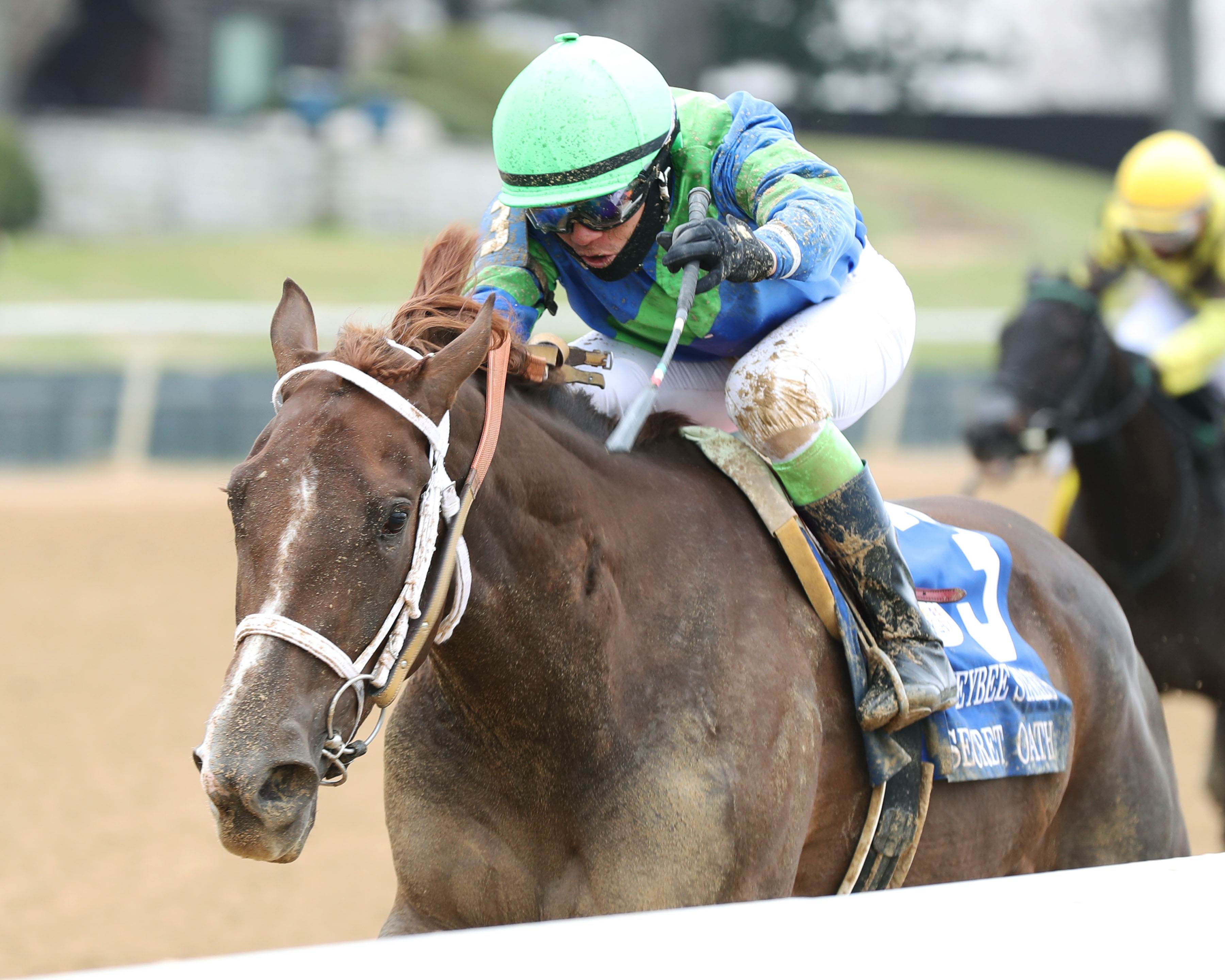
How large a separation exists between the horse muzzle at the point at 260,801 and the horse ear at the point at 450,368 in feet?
1.83

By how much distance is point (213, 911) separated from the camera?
464cm

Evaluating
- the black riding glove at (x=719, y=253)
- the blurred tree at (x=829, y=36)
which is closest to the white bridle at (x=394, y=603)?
the black riding glove at (x=719, y=253)

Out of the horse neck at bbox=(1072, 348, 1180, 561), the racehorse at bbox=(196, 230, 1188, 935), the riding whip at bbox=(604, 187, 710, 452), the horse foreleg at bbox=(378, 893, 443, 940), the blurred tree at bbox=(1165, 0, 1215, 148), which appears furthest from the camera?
the blurred tree at bbox=(1165, 0, 1215, 148)

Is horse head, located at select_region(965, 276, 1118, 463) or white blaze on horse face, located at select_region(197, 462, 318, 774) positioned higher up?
white blaze on horse face, located at select_region(197, 462, 318, 774)

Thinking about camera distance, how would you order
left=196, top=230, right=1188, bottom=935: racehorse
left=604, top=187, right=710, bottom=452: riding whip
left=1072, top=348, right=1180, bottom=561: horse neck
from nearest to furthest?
1. left=196, top=230, right=1188, bottom=935: racehorse
2. left=604, top=187, right=710, bottom=452: riding whip
3. left=1072, top=348, right=1180, bottom=561: horse neck

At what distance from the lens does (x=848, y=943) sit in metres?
1.54

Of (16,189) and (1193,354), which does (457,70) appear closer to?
(16,189)

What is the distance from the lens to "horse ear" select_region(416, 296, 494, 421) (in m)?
2.22

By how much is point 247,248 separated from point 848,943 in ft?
60.8

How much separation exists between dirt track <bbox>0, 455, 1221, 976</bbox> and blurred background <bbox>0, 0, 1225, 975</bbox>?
19 mm

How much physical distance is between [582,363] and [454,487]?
1.96 ft

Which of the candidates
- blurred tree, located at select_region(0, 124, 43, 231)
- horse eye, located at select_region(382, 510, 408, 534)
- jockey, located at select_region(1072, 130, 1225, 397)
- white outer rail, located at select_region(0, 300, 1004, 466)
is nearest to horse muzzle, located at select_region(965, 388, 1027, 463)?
jockey, located at select_region(1072, 130, 1225, 397)

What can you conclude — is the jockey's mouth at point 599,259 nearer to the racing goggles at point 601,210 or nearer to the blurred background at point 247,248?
the racing goggles at point 601,210

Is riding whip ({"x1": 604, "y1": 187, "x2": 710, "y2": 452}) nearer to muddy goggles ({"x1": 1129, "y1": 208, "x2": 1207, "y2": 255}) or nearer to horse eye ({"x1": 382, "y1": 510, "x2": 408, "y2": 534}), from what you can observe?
horse eye ({"x1": 382, "y1": 510, "x2": 408, "y2": 534})
